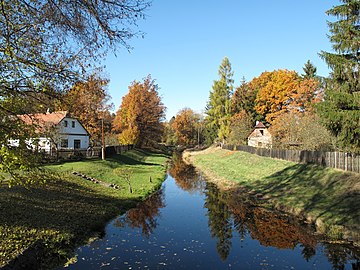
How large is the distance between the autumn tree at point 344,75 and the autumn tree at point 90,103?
1447 centimetres

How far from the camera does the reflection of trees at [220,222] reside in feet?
47.4

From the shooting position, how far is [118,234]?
15445mm

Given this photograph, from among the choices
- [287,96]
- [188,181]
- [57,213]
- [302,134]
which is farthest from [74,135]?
[287,96]

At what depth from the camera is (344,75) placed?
65.6 ft

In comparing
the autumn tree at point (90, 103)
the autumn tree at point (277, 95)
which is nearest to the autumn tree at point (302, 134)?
the autumn tree at point (277, 95)

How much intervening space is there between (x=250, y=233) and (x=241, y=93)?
Result: 63499 millimetres

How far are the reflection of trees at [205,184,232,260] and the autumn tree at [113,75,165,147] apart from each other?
33454mm

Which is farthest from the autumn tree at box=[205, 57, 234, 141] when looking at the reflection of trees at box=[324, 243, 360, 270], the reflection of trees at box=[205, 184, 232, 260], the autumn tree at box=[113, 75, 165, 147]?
the reflection of trees at box=[324, 243, 360, 270]

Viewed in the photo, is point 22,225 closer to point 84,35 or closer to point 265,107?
point 84,35

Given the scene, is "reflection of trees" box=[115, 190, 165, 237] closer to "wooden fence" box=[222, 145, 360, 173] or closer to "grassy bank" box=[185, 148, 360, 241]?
"grassy bank" box=[185, 148, 360, 241]

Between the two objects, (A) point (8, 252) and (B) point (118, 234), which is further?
(B) point (118, 234)

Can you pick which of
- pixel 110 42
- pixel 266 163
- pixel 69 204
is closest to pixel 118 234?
pixel 69 204

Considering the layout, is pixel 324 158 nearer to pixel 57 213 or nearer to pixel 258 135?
pixel 57 213

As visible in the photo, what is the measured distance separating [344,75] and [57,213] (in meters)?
19.7
